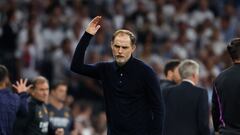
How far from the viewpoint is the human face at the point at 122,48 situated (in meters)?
8.30

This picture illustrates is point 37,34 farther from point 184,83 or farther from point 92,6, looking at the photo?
point 184,83

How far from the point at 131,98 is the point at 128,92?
0.24 ft

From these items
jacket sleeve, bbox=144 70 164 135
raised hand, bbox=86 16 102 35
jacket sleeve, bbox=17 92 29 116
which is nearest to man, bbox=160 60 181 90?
jacket sleeve, bbox=17 92 29 116

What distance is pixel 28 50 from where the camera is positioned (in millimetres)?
16234

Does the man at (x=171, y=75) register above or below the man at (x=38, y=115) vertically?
above

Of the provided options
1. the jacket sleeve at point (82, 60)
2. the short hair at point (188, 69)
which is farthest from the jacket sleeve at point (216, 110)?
the short hair at point (188, 69)

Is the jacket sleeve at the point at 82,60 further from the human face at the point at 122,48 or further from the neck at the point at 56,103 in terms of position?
the neck at the point at 56,103

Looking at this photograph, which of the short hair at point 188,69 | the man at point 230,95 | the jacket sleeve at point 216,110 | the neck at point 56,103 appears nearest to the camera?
the man at point 230,95

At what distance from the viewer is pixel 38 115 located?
412 inches

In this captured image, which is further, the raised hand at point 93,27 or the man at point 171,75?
the man at point 171,75

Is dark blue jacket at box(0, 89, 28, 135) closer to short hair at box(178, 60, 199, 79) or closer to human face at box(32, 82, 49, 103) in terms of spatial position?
human face at box(32, 82, 49, 103)

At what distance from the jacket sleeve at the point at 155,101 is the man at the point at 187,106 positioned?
1.42 meters

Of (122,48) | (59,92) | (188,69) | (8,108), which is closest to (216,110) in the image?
(122,48)

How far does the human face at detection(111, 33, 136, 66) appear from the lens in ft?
27.2
